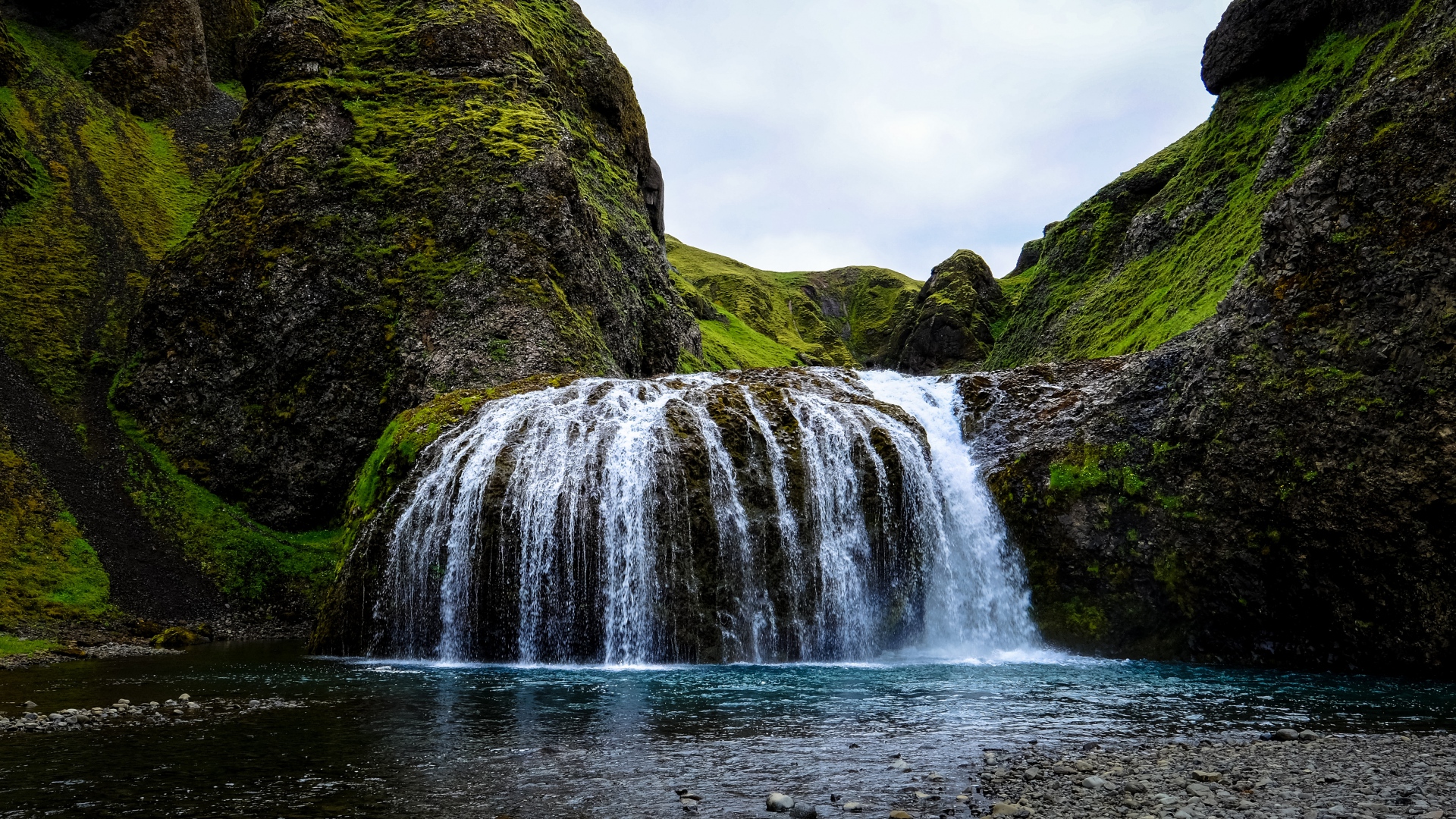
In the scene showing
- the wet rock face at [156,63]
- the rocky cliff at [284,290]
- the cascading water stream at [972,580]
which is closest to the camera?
the cascading water stream at [972,580]

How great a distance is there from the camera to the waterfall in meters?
21.7

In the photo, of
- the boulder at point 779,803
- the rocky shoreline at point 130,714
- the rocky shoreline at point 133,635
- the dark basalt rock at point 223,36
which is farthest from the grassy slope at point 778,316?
the boulder at point 779,803

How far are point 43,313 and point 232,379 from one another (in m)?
12.6

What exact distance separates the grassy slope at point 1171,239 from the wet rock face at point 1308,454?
45.0 feet

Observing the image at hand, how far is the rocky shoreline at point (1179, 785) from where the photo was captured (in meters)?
7.07

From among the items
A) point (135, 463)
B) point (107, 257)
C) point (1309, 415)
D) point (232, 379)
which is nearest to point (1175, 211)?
point (1309, 415)

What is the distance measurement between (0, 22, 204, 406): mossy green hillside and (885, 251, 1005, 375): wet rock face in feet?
253

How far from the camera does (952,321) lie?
9600 centimetres

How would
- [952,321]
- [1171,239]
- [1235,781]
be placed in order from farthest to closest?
[952,321] → [1171,239] → [1235,781]

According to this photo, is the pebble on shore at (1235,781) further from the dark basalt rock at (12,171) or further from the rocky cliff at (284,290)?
the dark basalt rock at (12,171)

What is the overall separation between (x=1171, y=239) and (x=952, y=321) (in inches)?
1721

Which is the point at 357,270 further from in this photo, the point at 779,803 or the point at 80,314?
the point at 779,803

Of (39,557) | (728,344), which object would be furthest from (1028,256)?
(39,557)

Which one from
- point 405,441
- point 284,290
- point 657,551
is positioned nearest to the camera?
point 657,551
